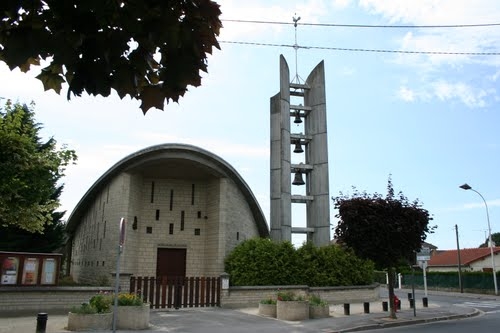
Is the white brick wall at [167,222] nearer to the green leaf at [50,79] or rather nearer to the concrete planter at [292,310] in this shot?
the concrete planter at [292,310]

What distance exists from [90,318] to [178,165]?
38.2 ft

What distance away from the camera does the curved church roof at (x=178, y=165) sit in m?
21.9

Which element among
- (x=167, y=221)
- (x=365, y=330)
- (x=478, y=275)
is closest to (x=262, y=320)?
(x=365, y=330)

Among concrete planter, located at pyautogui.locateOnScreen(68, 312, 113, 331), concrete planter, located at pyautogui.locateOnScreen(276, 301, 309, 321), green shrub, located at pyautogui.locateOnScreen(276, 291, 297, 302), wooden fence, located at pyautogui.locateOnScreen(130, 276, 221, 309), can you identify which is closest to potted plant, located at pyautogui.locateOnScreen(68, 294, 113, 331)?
concrete planter, located at pyautogui.locateOnScreen(68, 312, 113, 331)

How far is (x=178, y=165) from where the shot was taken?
2283 cm

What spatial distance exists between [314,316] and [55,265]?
9224 millimetres

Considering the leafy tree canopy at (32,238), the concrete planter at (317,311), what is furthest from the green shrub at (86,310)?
the leafy tree canopy at (32,238)

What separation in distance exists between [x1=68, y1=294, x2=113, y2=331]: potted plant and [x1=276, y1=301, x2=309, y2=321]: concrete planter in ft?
19.2

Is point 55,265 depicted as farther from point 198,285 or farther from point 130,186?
point 130,186

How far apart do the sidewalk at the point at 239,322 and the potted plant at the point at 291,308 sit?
1.14 feet

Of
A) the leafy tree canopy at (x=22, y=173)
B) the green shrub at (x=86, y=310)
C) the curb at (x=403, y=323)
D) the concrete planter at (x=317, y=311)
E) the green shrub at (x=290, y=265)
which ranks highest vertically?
the leafy tree canopy at (x=22, y=173)

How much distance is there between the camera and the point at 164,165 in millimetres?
22750

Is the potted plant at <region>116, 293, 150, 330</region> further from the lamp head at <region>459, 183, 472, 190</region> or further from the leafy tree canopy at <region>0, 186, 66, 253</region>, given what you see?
the lamp head at <region>459, 183, 472, 190</region>

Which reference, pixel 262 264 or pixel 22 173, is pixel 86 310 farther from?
pixel 262 264
